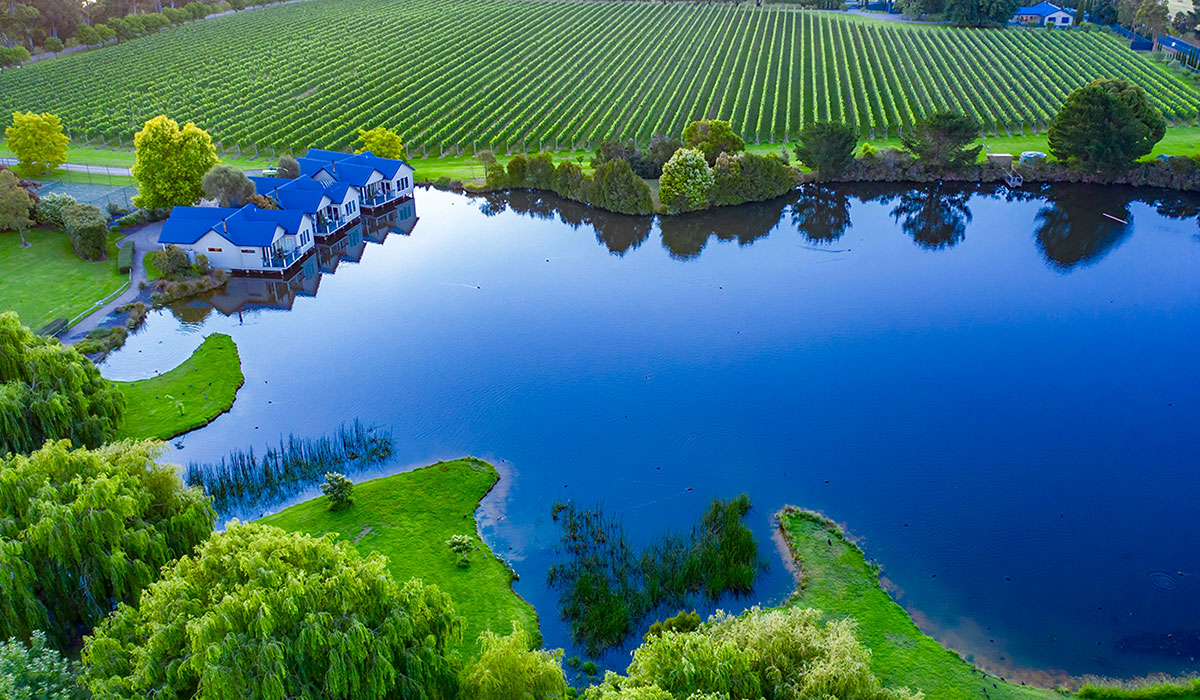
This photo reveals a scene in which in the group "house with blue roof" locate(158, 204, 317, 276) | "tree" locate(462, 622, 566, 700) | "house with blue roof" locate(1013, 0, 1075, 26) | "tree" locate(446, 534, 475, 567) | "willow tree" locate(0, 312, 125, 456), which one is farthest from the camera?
"house with blue roof" locate(1013, 0, 1075, 26)

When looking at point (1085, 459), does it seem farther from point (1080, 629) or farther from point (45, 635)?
point (45, 635)

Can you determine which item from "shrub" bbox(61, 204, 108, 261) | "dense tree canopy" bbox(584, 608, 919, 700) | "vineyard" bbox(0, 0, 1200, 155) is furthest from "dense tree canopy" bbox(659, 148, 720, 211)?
"dense tree canopy" bbox(584, 608, 919, 700)

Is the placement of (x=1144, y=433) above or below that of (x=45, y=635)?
below

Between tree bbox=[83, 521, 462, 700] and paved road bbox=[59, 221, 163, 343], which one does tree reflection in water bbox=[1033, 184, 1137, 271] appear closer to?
tree bbox=[83, 521, 462, 700]

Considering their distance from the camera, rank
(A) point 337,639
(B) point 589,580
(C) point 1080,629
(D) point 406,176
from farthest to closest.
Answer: (D) point 406,176
(B) point 589,580
(C) point 1080,629
(A) point 337,639

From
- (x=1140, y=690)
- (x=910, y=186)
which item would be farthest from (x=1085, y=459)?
(x=910, y=186)
